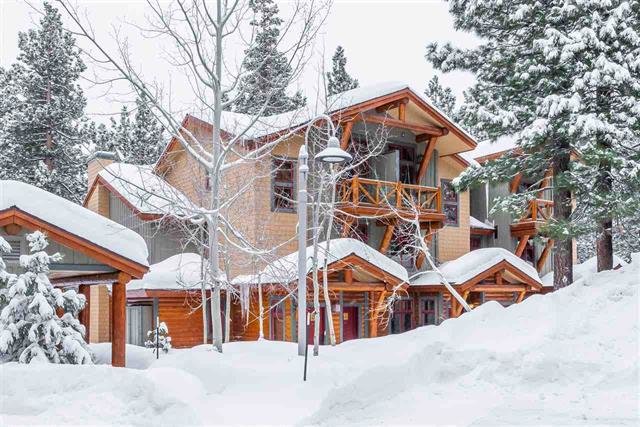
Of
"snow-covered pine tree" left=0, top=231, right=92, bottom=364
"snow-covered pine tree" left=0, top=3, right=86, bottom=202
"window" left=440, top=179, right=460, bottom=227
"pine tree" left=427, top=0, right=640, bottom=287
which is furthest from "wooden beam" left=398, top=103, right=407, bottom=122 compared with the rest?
"snow-covered pine tree" left=0, top=3, right=86, bottom=202

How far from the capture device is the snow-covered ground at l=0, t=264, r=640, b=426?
27.2 feet

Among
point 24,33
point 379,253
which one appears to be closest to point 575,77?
point 379,253

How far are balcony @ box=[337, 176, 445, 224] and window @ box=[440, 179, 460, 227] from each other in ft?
6.54

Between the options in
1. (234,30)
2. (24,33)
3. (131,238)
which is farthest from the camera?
(24,33)

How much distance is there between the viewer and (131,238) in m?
13.4

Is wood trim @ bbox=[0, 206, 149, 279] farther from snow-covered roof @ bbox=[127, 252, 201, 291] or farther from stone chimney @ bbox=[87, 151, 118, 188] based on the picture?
stone chimney @ bbox=[87, 151, 118, 188]

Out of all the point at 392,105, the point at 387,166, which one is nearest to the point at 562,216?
the point at 392,105

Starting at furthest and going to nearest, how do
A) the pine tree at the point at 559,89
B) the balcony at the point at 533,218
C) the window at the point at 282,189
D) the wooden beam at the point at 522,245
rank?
the wooden beam at the point at 522,245
the balcony at the point at 533,218
the window at the point at 282,189
the pine tree at the point at 559,89

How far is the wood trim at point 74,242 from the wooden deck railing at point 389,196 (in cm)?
819

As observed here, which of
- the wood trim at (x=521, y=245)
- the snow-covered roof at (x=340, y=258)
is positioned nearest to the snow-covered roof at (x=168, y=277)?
the snow-covered roof at (x=340, y=258)

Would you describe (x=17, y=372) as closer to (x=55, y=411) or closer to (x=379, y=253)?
→ (x=55, y=411)

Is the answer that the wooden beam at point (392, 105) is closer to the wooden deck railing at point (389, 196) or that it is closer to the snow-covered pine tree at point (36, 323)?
the wooden deck railing at point (389, 196)

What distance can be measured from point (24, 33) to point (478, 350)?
32.4 m

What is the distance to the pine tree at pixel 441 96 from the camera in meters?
49.9
